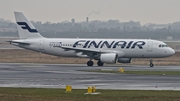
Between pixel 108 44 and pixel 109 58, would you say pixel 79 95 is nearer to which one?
pixel 109 58

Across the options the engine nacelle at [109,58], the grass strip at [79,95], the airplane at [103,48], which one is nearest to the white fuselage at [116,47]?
the airplane at [103,48]

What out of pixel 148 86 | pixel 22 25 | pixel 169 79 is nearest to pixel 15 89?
pixel 148 86

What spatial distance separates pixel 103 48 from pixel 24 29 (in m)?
11.7

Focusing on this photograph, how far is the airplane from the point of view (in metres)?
69.7

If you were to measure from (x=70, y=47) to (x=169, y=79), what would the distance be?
1048 inches

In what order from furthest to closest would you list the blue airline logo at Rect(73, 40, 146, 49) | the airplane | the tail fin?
the tail fin
the blue airline logo at Rect(73, 40, 146, 49)
the airplane

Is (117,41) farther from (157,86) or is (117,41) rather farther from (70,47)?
(157,86)

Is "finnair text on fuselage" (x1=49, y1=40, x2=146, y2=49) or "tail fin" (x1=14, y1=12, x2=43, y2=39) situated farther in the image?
"tail fin" (x1=14, y1=12, x2=43, y2=39)

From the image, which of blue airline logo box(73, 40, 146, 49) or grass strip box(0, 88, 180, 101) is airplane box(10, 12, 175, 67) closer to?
blue airline logo box(73, 40, 146, 49)

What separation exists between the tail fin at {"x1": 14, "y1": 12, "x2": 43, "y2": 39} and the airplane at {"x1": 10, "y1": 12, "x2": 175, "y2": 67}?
0.70 meters

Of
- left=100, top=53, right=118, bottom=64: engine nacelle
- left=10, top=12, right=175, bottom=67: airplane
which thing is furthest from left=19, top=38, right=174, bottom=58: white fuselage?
left=100, top=53, right=118, bottom=64: engine nacelle

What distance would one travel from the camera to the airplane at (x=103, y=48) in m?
69.7

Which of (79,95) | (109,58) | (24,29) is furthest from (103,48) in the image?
(79,95)

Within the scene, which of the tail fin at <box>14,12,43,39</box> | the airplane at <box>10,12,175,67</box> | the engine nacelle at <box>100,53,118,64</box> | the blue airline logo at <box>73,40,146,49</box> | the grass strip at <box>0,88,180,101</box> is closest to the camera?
the grass strip at <box>0,88,180,101</box>
